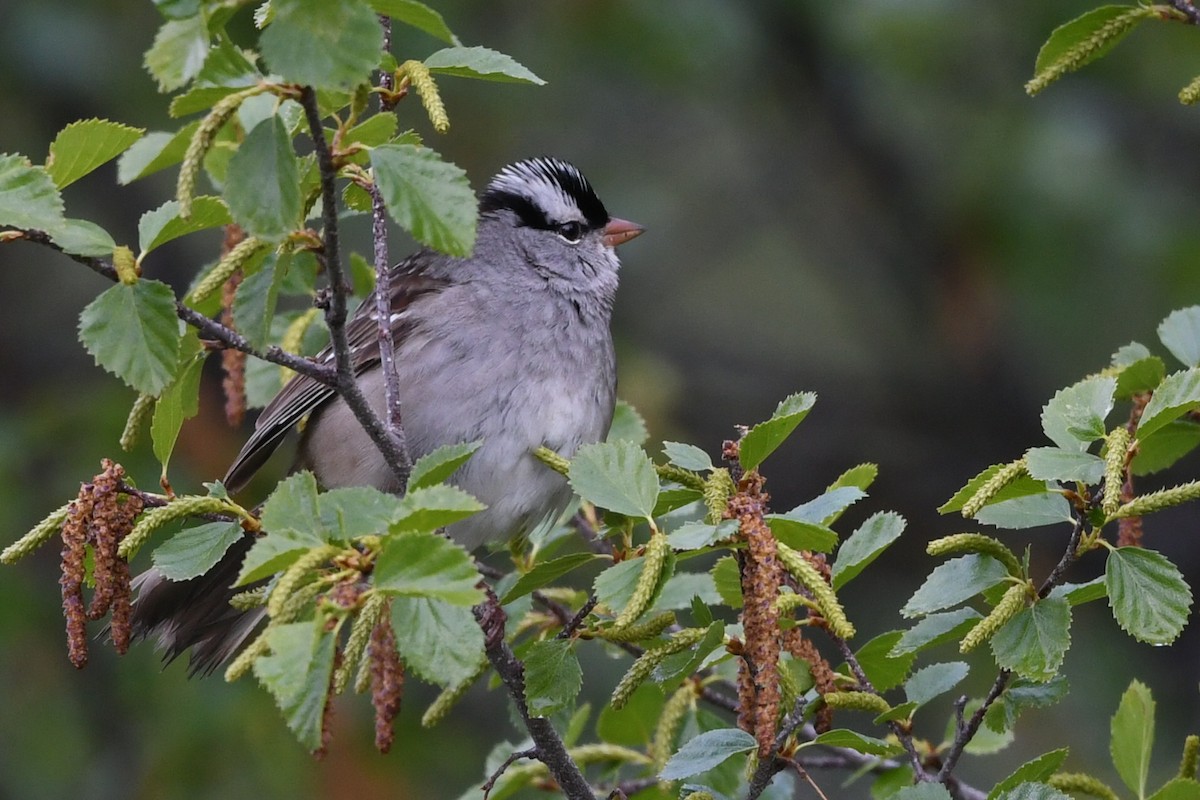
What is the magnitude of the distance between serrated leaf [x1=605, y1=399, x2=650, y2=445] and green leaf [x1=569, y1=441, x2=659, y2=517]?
120 centimetres

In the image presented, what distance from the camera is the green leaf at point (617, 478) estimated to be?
1.86 metres

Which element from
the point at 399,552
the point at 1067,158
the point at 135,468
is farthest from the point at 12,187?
the point at 1067,158

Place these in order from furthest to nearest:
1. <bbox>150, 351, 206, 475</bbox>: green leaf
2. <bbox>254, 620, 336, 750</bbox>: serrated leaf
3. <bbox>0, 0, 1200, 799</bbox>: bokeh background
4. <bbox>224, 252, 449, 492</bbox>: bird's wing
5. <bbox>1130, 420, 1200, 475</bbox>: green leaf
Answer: <bbox>0, 0, 1200, 799</bbox>: bokeh background < <bbox>224, 252, 449, 492</bbox>: bird's wing < <bbox>1130, 420, 1200, 475</bbox>: green leaf < <bbox>150, 351, 206, 475</bbox>: green leaf < <bbox>254, 620, 336, 750</bbox>: serrated leaf

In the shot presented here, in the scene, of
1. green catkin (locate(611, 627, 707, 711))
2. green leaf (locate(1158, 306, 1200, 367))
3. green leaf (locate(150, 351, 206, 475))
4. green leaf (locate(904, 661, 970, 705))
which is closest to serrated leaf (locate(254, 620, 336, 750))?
green catkin (locate(611, 627, 707, 711))

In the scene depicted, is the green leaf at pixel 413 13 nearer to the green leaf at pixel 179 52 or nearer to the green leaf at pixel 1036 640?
the green leaf at pixel 179 52

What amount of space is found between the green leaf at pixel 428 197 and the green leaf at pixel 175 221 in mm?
279

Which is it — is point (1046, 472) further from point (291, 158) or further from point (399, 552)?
point (291, 158)

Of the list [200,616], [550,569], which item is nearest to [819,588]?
[550,569]

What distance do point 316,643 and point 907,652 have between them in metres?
0.93

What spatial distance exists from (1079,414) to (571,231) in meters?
1.83

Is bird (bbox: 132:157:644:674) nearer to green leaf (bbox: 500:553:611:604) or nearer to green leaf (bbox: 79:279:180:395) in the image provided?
green leaf (bbox: 500:553:611:604)

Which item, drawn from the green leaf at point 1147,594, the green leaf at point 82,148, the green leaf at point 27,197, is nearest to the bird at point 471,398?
the green leaf at point 82,148

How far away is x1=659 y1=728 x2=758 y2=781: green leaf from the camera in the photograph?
2.00 metres

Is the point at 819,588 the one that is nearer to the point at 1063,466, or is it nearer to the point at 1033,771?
the point at 1063,466
